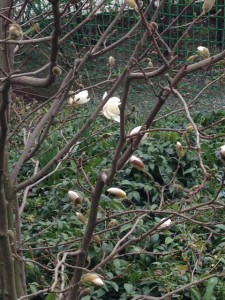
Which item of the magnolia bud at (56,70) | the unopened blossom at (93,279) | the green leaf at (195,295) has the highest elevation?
the magnolia bud at (56,70)

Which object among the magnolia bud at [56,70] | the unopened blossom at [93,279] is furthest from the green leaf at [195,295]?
the magnolia bud at [56,70]

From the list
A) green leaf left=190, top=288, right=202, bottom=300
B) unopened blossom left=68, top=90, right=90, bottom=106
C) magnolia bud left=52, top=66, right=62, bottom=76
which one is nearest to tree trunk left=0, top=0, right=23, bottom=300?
magnolia bud left=52, top=66, right=62, bottom=76

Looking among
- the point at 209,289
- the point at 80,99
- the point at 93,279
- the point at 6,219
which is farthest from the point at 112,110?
the point at 209,289

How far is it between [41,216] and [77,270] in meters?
2.33

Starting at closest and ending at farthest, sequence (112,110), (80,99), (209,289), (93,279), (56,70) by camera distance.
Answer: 1. (56,70)
2. (93,279)
3. (112,110)
4. (80,99)
5. (209,289)

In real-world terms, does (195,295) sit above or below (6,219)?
below

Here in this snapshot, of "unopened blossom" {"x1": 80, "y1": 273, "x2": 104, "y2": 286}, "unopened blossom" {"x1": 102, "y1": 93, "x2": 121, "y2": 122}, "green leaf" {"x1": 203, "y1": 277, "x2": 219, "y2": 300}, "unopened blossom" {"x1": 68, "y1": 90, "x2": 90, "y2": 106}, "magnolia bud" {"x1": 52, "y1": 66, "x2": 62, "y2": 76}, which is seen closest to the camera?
"magnolia bud" {"x1": 52, "y1": 66, "x2": 62, "y2": 76}

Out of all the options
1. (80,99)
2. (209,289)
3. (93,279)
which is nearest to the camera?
(93,279)

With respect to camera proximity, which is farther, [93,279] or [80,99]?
[80,99]

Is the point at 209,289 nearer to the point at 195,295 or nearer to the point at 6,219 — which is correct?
the point at 195,295

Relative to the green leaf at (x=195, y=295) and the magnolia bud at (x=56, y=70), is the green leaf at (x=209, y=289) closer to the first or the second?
the green leaf at (x=195, y=295)

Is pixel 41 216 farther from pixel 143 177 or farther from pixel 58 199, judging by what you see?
pixel 143 177

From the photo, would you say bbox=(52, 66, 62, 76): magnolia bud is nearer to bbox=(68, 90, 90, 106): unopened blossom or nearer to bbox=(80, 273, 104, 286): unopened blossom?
bbox=(80, 273, 104, 286): unopened blossom

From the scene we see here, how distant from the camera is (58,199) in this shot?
4.48 meters
